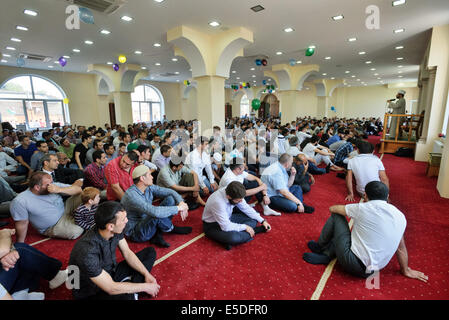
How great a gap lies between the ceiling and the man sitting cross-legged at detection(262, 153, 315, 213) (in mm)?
3246

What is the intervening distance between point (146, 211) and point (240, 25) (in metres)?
5.25

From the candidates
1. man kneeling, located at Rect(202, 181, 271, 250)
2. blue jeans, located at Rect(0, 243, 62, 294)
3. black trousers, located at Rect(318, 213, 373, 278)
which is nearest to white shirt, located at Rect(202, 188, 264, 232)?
man kneeling, located at Rect(202, 181, 271, 250)

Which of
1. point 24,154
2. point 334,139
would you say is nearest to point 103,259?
point 24,154

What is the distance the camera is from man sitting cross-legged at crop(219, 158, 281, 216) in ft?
10.7

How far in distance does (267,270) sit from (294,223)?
3.68 feet

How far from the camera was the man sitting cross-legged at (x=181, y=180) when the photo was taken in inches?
145

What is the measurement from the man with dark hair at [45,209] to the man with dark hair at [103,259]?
1.39m

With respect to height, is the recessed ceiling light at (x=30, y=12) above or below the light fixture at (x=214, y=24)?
below

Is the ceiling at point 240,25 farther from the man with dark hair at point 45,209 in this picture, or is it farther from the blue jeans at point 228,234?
the blue jeans at point 228,234

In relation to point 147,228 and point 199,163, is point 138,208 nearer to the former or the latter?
point 147,228

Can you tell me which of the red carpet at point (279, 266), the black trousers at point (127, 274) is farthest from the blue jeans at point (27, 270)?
the black trousers at point (127, 274)

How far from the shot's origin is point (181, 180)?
3.85 metres
